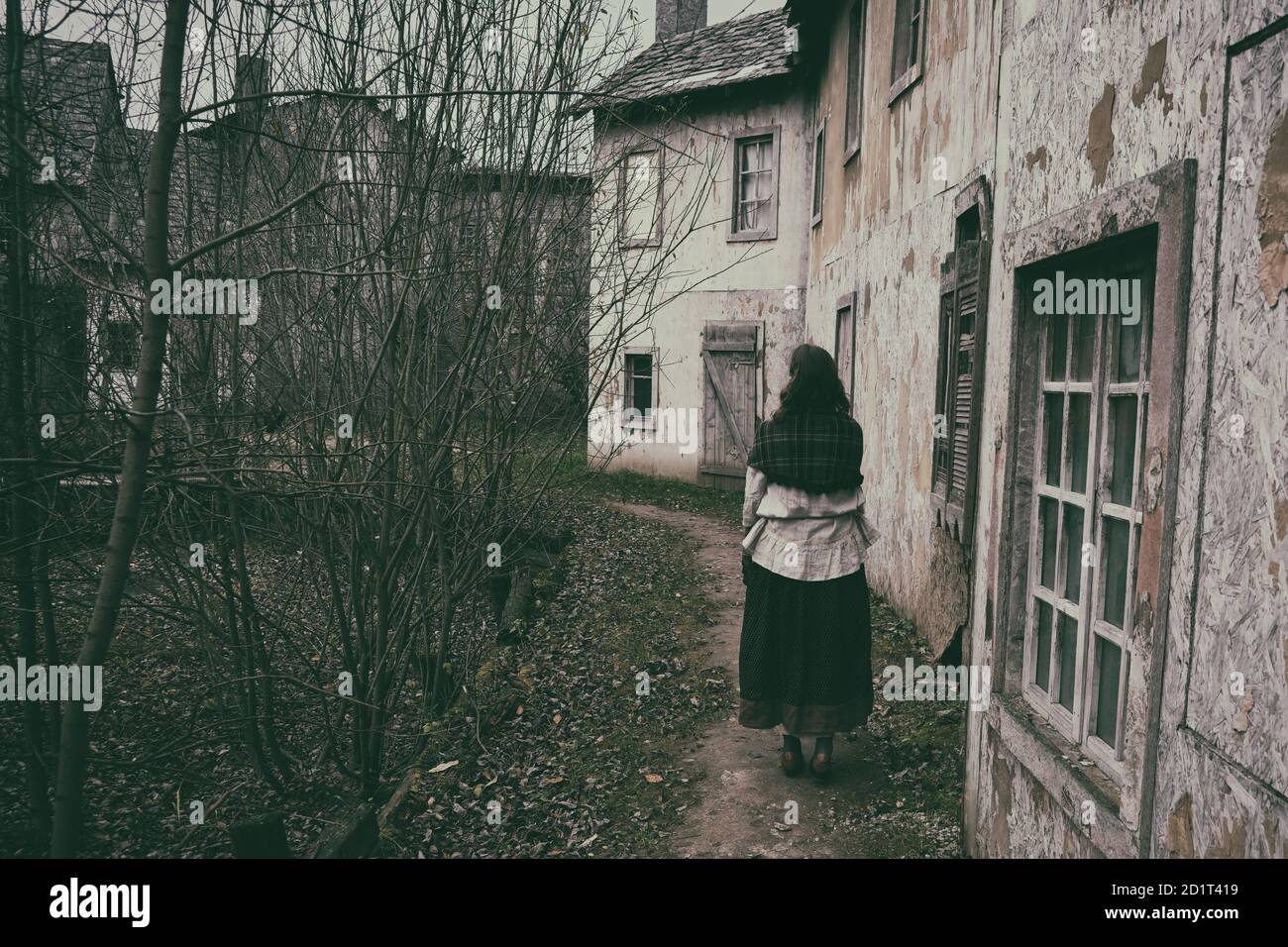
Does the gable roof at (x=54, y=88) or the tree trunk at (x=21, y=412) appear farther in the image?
the gable roof at (x=54, y=88)

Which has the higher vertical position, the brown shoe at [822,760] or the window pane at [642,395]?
the window pane at [642,395]

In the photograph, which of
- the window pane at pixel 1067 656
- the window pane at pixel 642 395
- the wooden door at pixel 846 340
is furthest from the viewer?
the window pane at pixel 642 395

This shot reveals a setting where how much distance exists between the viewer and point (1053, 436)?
3482 millimetres

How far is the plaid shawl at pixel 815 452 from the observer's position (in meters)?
4.56

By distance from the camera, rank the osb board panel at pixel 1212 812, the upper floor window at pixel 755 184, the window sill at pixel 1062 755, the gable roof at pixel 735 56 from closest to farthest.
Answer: the osb board panel at pixel 1212 812
the window sill at pixel 1062 755
the gable roof at pixel 735 56
the upper floor window at pixel 755 184

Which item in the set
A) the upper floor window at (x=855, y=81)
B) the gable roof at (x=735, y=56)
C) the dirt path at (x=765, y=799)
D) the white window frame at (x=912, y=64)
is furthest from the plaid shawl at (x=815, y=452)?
the gable roof at (x=735, y=56)

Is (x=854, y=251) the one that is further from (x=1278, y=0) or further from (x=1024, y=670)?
(x=1278, y=0)

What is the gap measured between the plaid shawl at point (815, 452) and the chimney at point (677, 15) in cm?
1433

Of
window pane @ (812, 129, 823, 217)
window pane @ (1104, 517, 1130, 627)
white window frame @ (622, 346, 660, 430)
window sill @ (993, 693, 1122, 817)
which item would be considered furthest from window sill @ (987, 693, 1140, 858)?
white window frame @ (622, 346, 660, 430)

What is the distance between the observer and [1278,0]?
1.92 metres

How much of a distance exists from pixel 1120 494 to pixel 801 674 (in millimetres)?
2066

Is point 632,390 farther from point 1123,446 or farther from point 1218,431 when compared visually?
point 1218,431

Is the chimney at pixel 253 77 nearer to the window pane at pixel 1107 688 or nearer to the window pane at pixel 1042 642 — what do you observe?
the window pane at pixel 1042 642
